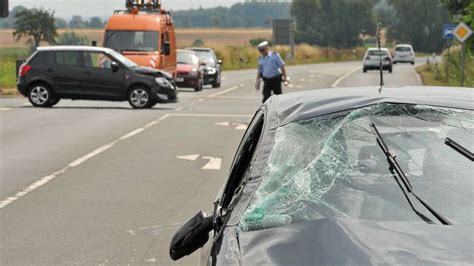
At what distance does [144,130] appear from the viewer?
19.7 metres

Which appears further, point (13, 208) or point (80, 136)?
point (80, 136)

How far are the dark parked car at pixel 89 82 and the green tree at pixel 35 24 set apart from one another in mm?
28559

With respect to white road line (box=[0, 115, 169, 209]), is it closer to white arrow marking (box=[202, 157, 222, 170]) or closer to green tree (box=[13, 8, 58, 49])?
white arrow marking (box=[202, 157, 222, 170])

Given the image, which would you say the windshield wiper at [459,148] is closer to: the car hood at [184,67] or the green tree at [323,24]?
the car hood at [184,67]

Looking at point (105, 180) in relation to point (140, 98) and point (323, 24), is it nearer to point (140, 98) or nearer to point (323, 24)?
point (140, 98)

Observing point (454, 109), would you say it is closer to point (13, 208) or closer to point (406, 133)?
point (406, 133)

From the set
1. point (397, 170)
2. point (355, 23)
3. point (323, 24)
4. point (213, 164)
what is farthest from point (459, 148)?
point (323, 24)

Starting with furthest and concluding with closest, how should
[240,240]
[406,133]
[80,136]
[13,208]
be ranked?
[80,136] < [13,208] < [406,133] < [240,240]

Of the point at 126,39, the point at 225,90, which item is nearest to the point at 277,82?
the point at 126,39

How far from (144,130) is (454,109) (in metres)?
16.1

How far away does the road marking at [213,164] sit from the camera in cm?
1347

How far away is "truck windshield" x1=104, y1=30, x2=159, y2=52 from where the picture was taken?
3297 cm

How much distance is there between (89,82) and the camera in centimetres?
2691

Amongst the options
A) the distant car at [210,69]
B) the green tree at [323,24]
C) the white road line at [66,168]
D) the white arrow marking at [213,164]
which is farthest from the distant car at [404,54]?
the white arrow marking at [213,164]
